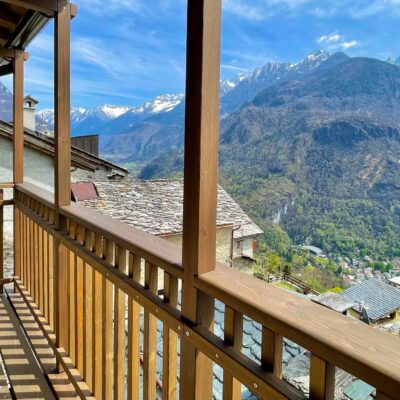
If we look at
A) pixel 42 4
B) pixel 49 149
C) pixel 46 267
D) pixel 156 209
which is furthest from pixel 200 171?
pixel 49 149

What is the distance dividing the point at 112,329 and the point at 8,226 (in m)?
5.65

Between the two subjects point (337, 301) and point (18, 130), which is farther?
point (18, 130)

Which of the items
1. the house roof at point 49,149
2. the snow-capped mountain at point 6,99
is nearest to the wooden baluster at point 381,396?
the snow-capped mountain at point 6,99

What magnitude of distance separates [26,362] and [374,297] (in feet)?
6.12

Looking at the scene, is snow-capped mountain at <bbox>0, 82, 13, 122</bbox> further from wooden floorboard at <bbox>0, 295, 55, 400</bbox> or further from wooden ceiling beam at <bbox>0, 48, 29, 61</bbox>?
wooden floorboard at <bbox>0, 295, 55, 400</bbox>

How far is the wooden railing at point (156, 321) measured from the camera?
26.8 inches

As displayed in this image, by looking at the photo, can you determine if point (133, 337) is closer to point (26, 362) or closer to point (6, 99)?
point (26, 362)

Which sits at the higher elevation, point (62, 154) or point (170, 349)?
point (62, 154)

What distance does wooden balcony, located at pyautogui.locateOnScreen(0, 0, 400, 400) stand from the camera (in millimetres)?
723

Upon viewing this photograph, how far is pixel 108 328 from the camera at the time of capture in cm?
154

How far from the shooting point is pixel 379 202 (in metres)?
1.74

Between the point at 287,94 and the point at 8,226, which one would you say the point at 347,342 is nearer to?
the point at 287,94

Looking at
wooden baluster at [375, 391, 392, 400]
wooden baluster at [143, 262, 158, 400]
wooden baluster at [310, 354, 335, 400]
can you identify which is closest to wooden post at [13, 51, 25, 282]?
wooden baluster at [143, 262, 158, 400]

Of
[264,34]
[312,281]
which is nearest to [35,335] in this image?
[312,281]
